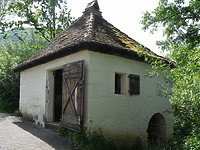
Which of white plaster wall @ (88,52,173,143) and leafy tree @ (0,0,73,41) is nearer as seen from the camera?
white plaster wall @ (88,52,173,143)

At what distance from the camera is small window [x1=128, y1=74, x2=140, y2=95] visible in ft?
22.1

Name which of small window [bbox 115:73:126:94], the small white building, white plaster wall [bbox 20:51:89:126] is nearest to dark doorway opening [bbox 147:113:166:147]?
the small white building

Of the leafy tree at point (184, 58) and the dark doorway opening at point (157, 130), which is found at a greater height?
the leafy tree at point (184, 58)

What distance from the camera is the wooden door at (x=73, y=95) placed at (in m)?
5.47

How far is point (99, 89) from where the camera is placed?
5.71 meters

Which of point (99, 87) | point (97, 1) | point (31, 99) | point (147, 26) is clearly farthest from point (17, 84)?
point (147, 26)

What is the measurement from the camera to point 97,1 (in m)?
9.09

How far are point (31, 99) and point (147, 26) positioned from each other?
20.6 ft

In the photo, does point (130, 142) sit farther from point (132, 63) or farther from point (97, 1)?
point (97, 1)

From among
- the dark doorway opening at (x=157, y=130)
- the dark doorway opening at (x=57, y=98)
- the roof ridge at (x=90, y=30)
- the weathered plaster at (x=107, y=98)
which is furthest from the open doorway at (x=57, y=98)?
the dark doorway opening at (x=157, y=130)

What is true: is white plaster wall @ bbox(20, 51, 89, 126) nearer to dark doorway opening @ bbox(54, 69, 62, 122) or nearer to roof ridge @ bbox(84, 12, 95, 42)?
dark doorway opening @ bbox(54, 69, 62, 122)

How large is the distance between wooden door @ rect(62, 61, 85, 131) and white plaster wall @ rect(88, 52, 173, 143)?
272 mm

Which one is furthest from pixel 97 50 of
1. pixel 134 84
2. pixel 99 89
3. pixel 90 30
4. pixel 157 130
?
pixel 157 130

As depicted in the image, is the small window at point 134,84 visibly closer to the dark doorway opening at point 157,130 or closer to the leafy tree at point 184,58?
the leafy tree at point 184,58
